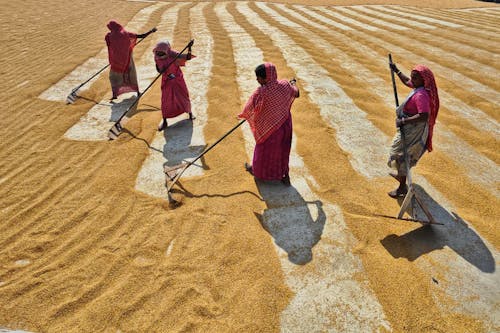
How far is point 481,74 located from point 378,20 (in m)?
8.26

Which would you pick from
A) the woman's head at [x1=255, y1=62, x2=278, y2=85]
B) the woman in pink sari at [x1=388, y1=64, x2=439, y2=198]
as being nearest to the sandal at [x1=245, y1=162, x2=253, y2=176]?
the woman's head at [x1=255, y1=62, x2=278, y2=85]

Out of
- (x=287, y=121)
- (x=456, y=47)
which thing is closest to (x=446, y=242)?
(x=287, y=121)

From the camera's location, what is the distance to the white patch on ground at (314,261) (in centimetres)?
286

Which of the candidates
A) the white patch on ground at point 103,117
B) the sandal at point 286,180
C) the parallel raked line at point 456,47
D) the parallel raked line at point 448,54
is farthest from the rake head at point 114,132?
the parallel raked line at point 456,47

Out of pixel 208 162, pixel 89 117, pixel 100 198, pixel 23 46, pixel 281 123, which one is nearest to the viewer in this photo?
pixel 281 123

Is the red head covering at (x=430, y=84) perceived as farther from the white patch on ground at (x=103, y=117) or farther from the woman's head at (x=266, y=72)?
the white patch on ground at (x=103, y=117)

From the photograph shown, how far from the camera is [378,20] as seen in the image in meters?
15.1

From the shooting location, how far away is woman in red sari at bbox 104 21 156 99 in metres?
6.76

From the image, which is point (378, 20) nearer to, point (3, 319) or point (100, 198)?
point (100, 198)

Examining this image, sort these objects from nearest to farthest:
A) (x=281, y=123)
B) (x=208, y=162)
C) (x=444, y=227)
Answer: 1. (x=444, y=227)
2. (x=281, y=123)
3. (x=208, y=162)

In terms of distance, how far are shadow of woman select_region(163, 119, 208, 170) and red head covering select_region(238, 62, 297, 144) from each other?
51.6 inches

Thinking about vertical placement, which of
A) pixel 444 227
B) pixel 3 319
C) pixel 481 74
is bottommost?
pixel 3 319

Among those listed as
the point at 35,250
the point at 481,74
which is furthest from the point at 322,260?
the point at 481,74

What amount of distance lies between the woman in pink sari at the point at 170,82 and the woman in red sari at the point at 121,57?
1.21 metres
